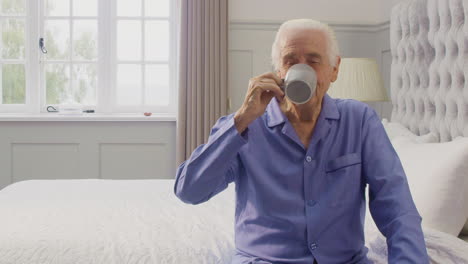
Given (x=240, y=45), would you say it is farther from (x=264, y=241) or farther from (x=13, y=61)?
(x=264, y=241)

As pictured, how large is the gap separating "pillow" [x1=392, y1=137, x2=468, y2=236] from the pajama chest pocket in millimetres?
574

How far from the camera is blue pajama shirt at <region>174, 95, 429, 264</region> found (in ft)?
4.90

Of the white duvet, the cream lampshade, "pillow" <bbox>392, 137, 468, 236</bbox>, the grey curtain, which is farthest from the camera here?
the grey curtain

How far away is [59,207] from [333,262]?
127 centimetres

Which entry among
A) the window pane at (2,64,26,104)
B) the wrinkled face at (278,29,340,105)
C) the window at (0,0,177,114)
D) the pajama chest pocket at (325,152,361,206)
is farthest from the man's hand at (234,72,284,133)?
the window pane at (2,64,26,104)

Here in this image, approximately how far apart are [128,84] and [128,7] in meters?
Result: 0.58

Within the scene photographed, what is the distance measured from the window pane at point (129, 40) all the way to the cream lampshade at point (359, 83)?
1.69 meters

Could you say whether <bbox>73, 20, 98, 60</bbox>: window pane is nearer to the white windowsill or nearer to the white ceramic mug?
the white windowsill

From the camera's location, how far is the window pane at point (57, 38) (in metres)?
4.49

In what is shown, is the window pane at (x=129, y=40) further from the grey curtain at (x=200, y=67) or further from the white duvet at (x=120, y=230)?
the white duvet at (x=120, y=230)

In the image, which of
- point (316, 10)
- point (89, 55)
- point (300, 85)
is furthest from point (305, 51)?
point (89, 55)

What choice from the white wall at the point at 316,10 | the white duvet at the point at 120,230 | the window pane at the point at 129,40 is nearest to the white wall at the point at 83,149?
the window pane at the point at 129,40

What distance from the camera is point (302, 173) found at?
1.55 meters

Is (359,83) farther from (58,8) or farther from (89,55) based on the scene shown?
(58,8)
